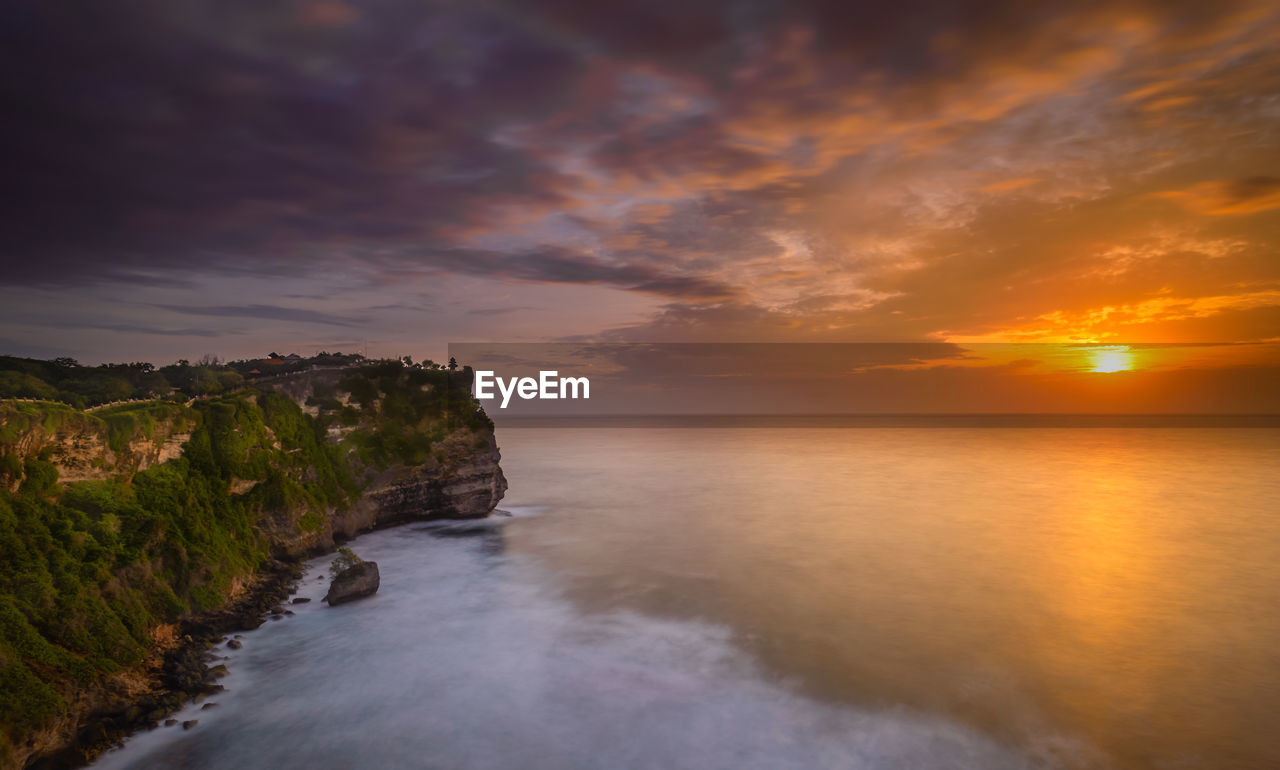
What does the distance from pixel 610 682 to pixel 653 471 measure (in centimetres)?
6381

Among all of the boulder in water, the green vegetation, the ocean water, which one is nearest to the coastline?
the ocean water

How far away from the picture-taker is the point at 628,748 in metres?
16.1

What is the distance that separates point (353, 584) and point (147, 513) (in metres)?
8.44

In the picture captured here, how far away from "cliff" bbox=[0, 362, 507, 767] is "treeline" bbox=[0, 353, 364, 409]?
372 centimetres

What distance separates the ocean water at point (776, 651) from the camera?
16.3 m

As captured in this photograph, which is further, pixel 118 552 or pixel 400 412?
pixel 400 412

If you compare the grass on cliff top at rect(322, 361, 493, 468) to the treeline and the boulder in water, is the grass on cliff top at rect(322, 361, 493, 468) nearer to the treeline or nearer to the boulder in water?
the treeline

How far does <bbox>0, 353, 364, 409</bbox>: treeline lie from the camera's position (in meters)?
37.4

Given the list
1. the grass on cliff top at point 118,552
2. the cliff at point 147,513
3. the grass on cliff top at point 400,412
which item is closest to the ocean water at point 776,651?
the cliff at point 147,513

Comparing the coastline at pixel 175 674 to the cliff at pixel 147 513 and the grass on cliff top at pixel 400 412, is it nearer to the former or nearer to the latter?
the cliff at pixel 147 513

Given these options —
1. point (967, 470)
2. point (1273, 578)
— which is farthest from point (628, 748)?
point (967, 470)

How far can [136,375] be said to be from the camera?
50656mm

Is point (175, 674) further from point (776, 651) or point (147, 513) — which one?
point (776, 651)

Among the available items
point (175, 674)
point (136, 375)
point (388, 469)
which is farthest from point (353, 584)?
point (136, 375)
